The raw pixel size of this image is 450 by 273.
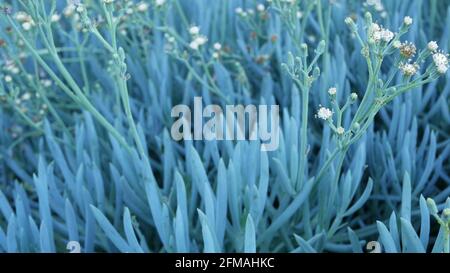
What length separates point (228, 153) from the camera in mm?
1059

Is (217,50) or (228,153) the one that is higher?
(217,50)

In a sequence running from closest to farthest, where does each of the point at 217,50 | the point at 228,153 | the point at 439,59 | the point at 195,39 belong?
the point at 439,59, the point at 228,153, the point at 195,39, the point at 217,50

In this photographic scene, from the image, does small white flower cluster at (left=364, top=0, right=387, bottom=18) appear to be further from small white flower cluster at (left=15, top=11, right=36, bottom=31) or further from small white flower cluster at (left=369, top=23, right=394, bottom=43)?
small white flower cluster at (left=15, top=11, right=36, bottom=31)

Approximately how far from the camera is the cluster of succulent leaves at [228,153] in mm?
896

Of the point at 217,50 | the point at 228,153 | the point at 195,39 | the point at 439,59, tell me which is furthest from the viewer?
the point at 217,50

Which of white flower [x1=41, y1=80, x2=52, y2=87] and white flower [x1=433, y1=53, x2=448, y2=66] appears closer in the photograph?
white flower [x1=433, y1=53, x2=448, y2=66]

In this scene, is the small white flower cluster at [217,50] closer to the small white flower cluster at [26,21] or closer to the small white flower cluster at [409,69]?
the small white flower cluster at [26,21]

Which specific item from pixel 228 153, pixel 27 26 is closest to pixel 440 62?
pixel 228 153

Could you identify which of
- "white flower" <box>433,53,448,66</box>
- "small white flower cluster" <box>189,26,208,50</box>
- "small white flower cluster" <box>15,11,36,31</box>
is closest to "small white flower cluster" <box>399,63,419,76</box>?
"white flower" <box>433,53,448,66</box>

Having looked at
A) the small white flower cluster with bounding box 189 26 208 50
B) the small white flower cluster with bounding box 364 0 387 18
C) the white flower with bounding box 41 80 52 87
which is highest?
the small white flower cluster with bounding box 364 0 387 18

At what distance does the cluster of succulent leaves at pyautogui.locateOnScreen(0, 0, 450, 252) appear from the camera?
35.3 inches

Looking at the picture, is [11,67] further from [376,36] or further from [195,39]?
[376,36]

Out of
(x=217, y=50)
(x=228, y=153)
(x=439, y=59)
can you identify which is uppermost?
(x=217, y=50)
